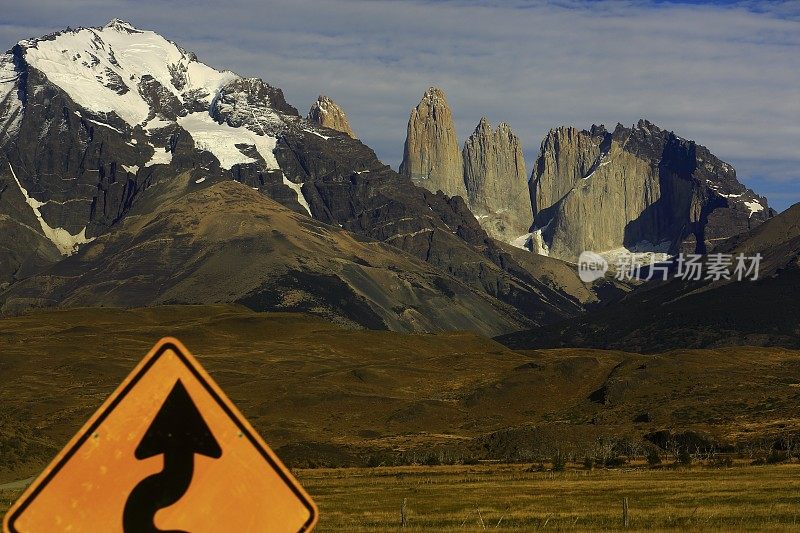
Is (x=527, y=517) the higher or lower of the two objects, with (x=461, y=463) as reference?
higher

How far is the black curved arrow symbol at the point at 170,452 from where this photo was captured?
10.1 meters

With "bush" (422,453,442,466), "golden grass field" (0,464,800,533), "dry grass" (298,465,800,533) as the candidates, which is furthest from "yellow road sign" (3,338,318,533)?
"bush" (422,453,442,466)

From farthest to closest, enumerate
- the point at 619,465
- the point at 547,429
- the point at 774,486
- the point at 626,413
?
the point at 626,413, the point at 547,429, the point at 619,465, the point at 774,486

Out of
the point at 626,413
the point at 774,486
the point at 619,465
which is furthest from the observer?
the point at 626,413

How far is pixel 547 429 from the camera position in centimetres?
14500

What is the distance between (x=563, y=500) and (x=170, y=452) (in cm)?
4922

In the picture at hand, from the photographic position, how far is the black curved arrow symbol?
10133mm

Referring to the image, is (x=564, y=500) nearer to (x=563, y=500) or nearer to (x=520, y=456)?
(x=563, y=500)

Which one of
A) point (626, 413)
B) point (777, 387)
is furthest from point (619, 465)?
point (777, 387)

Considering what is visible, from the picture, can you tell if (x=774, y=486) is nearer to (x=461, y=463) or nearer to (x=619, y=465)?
(x=619, y=465)

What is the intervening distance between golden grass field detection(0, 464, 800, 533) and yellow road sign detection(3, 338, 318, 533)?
30.2m

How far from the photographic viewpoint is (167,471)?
10.3 meters

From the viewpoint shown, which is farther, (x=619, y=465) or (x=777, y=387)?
(x=777, y=387)

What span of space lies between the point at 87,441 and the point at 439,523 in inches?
1496
